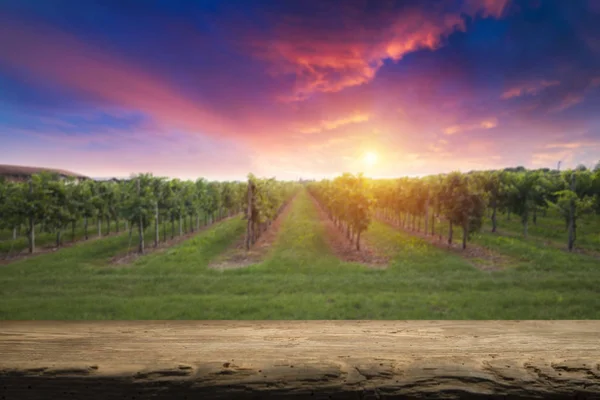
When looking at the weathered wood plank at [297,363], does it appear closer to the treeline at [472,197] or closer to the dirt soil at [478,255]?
the dirt soil at [478,255]

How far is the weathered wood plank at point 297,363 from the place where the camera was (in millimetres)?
896

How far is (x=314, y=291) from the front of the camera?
1310 cm

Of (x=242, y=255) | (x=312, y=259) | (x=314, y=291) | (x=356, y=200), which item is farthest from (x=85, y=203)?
(x=314, y=291)

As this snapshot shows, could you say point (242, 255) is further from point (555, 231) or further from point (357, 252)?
point (555, 231)

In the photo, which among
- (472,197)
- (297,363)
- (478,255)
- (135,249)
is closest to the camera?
(297,363)

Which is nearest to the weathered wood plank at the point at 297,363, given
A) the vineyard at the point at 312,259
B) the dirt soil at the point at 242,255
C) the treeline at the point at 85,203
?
the vineyard at the point at 312,259

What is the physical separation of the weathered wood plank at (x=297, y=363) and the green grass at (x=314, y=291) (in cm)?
955

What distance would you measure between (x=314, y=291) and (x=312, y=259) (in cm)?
787

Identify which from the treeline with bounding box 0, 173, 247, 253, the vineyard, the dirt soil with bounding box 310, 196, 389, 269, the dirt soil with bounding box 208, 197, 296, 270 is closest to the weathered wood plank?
the vineyard

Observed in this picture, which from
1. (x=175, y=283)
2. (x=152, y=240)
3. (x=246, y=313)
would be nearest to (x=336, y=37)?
(x=246, y=313)

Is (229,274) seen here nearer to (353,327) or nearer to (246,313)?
(246,313)

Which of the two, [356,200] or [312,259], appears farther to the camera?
[356,200]

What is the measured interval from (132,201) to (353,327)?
2763 cm

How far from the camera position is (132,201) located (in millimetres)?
25234
